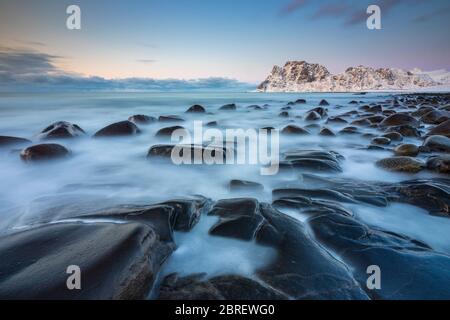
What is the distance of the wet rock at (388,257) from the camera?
151 centimetres

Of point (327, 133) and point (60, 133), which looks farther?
point (327, 133)

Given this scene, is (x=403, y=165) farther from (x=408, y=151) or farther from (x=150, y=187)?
(x=150, y=187)

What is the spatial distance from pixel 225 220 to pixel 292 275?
2.55 ft

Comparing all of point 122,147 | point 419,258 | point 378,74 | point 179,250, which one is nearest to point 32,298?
point 179,250

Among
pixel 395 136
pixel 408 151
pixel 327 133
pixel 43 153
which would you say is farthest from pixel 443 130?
pixel 43 153

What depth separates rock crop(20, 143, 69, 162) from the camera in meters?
4.34

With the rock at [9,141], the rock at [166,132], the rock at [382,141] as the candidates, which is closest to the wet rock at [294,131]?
the rock at [382,141]

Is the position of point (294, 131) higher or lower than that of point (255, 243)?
higher

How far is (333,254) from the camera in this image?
1.82m

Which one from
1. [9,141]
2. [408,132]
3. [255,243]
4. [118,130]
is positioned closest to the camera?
[255,243]

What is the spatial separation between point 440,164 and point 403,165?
41cm

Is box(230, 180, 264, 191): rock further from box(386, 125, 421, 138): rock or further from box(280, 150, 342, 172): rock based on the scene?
box(386, 125, 421, 138): rock

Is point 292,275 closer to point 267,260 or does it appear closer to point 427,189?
point 267,260

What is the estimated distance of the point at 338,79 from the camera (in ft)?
361
